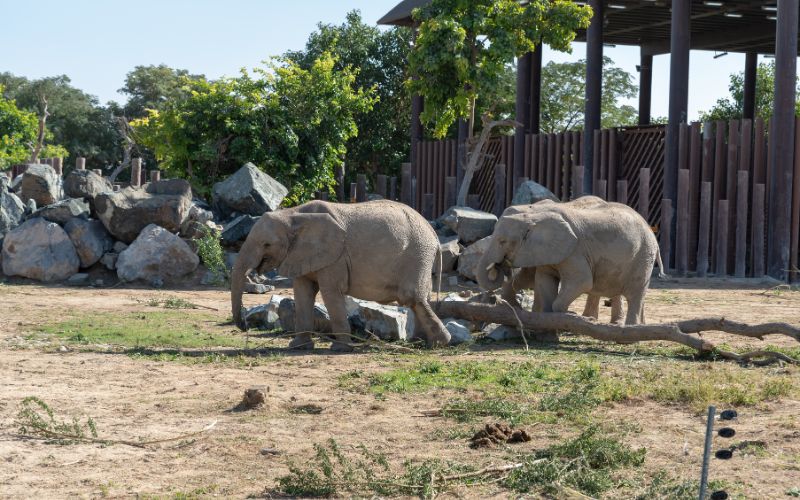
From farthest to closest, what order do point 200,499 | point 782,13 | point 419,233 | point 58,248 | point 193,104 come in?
point 193,104 < point 782,13 < point 58,248 < point 419,233 < point 200,499

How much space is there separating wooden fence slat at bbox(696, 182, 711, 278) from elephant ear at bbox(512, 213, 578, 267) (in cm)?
992

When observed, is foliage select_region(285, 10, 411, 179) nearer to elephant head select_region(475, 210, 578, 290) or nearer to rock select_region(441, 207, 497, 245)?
rock select_region(441, 207, 497, 245)

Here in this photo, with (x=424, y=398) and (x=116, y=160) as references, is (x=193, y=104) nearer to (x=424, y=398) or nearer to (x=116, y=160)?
(x=424, y=398)

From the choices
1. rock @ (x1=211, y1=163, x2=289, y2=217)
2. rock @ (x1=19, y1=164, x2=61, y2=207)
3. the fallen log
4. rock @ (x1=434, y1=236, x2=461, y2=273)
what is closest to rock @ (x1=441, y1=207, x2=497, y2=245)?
rock @ (x1=434, y1=236, x2=461, y2=273)

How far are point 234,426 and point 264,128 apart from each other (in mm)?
17732

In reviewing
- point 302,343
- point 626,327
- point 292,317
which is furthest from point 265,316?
point 626,327

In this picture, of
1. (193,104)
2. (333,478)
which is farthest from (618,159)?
(333,478)

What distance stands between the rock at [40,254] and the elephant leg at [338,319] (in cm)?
813

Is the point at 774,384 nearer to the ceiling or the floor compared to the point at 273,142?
nearer to the floor

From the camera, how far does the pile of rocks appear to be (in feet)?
59.2

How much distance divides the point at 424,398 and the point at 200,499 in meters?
3.02

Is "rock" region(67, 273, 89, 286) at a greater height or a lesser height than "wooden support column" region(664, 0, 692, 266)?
lesser

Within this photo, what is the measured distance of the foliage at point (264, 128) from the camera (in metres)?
24.3

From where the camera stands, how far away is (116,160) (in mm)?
54438
